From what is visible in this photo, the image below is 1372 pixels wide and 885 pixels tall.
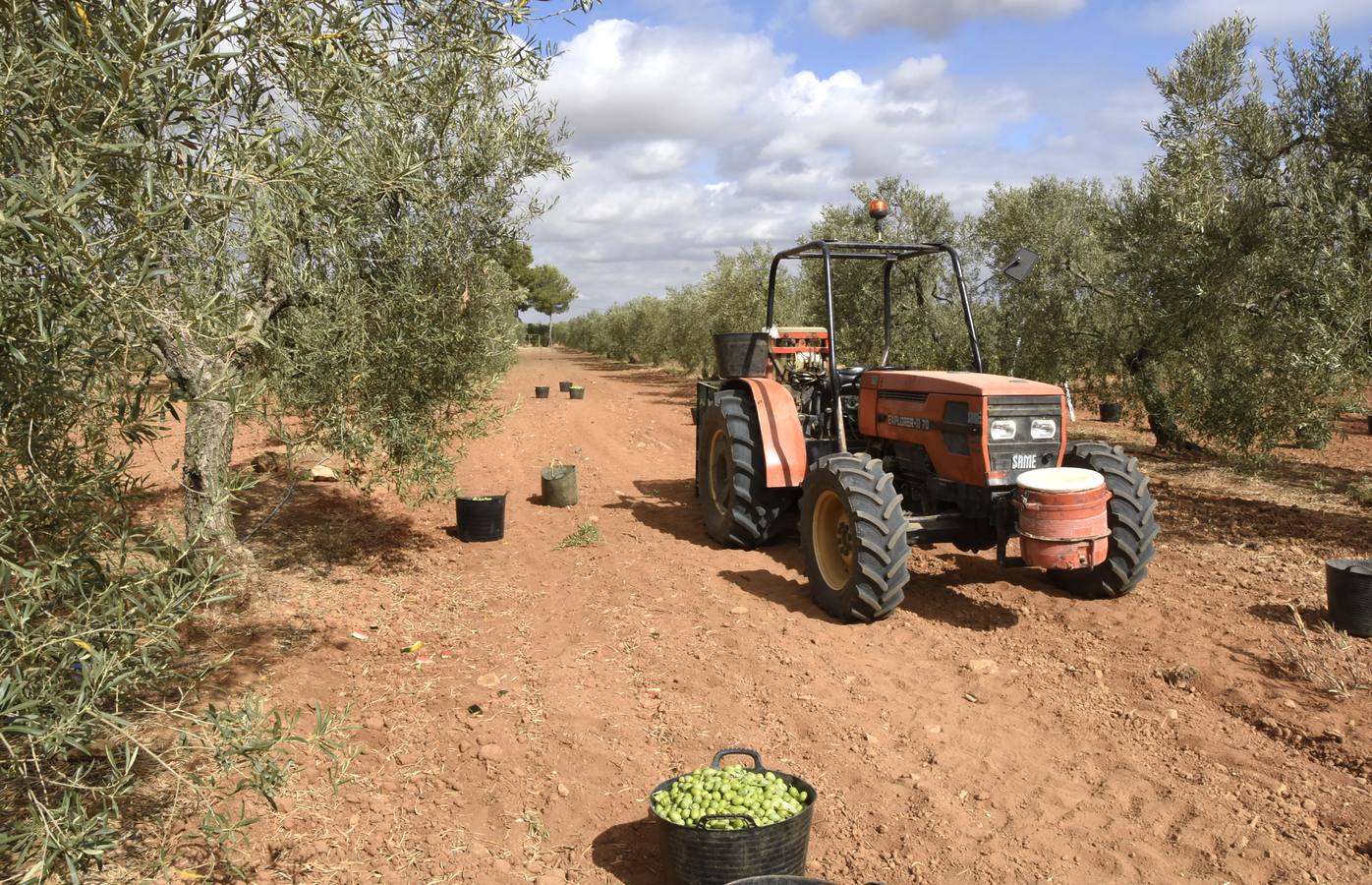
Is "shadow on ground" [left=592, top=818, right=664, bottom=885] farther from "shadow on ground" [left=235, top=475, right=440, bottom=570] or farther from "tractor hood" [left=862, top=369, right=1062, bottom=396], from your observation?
"shadow on ground" [left=235, top=475, right=440, bottom=570]

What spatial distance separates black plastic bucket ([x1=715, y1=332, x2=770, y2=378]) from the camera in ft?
26.7

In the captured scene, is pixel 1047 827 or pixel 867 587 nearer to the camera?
pixel 1047 827

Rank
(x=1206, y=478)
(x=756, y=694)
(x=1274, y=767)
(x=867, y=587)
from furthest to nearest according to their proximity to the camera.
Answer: (x=1206, y=478) < (x=867, y=587) < (x=756, y=694) < (x=1274, y=767)

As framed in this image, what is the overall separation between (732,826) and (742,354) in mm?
5623

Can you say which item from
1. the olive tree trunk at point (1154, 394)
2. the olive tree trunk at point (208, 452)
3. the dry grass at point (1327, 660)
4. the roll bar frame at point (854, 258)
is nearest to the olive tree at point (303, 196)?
the olive tree trunk at point (208, 452)

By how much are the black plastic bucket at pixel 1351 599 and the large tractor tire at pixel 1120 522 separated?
1015 millimetres

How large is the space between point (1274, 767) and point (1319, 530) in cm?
523

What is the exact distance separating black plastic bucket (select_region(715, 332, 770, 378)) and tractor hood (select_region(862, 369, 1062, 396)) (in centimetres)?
153

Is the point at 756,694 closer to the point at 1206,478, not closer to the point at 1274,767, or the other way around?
the point at 1274,767

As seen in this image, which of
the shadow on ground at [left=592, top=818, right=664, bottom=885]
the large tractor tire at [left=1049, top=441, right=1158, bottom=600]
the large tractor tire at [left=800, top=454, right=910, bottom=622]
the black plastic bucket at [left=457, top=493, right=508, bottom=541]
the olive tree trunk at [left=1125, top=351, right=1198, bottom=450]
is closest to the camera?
the shadow on ground at [left=592, top=818, right=664, bottom=885]

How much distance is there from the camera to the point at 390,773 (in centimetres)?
395

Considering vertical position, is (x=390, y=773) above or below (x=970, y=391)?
below

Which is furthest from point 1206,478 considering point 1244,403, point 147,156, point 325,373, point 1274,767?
point 147,156

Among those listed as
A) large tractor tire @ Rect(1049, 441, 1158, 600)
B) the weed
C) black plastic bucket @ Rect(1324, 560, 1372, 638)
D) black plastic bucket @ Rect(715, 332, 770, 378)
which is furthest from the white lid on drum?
the weed
